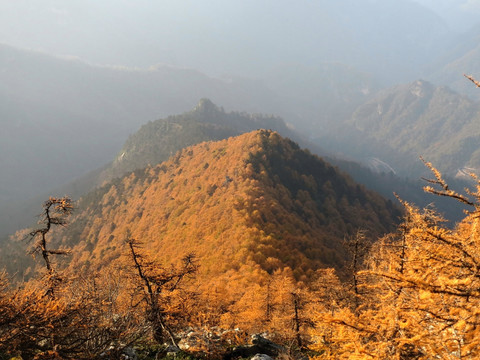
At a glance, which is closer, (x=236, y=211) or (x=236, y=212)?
(x=236, y=212)

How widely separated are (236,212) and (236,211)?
408 millimetres

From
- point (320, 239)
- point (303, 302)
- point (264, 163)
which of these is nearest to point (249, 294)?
point (303, 302)

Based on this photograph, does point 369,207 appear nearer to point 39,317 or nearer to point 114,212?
point 114,212

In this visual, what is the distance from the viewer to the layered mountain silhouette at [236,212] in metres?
79.9

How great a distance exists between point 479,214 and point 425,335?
11.6ft

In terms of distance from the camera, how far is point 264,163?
126000 mm

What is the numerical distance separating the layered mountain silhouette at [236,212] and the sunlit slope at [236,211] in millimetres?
399

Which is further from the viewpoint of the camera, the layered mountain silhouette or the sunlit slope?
the sunlit slope

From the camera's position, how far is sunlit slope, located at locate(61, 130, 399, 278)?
80250 mm

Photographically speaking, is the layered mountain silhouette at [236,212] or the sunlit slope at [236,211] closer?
the layered mountain silhouette at [236,212]

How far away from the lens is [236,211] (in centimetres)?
9225

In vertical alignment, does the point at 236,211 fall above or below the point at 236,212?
above

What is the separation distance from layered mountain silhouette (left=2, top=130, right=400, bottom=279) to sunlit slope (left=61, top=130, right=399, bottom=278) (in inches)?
15.7

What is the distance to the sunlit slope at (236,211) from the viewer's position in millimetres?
80250
